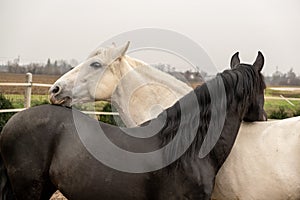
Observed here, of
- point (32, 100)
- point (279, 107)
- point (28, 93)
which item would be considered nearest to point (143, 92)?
point (28, 93)

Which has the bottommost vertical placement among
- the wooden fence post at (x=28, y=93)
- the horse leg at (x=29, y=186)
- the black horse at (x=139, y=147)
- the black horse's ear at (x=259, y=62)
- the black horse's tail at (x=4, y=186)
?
the wooden fence post at (x=28, y=93)

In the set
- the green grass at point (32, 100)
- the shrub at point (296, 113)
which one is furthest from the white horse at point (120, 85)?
the shrub at point (296, 113)

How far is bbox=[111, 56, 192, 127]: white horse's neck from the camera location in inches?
120

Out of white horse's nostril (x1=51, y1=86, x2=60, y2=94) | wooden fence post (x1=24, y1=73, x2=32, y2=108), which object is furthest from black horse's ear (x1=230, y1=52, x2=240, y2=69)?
wooden fence post (x1=24, y1=73, x2=32, y2=108)

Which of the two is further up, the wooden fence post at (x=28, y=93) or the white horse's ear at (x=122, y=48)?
the white horse's ear at (x=122, y=48)

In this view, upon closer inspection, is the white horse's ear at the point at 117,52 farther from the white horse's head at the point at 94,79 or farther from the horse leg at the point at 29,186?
the horse leg at the point at 29,186

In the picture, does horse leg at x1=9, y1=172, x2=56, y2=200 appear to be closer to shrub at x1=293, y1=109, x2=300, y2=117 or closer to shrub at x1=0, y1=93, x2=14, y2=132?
shrub at x1=0, y1=93, x2=14, y2=132

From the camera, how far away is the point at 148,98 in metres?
3.08

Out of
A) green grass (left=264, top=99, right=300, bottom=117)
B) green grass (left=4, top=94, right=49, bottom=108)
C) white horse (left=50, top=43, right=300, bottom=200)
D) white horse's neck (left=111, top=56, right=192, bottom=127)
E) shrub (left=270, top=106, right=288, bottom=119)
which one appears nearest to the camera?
white horse (left=50, top=43, right=300, bottom=200)

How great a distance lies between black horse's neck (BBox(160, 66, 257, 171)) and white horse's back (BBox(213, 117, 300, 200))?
0.46ft

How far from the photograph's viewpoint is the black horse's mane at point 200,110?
7.26 feet

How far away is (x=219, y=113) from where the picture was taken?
7.40 feet

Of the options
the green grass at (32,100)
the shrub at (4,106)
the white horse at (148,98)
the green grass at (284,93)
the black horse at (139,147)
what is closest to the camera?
the black horse at (139,147)

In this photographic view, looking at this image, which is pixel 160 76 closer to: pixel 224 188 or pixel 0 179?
pixel 224 188
